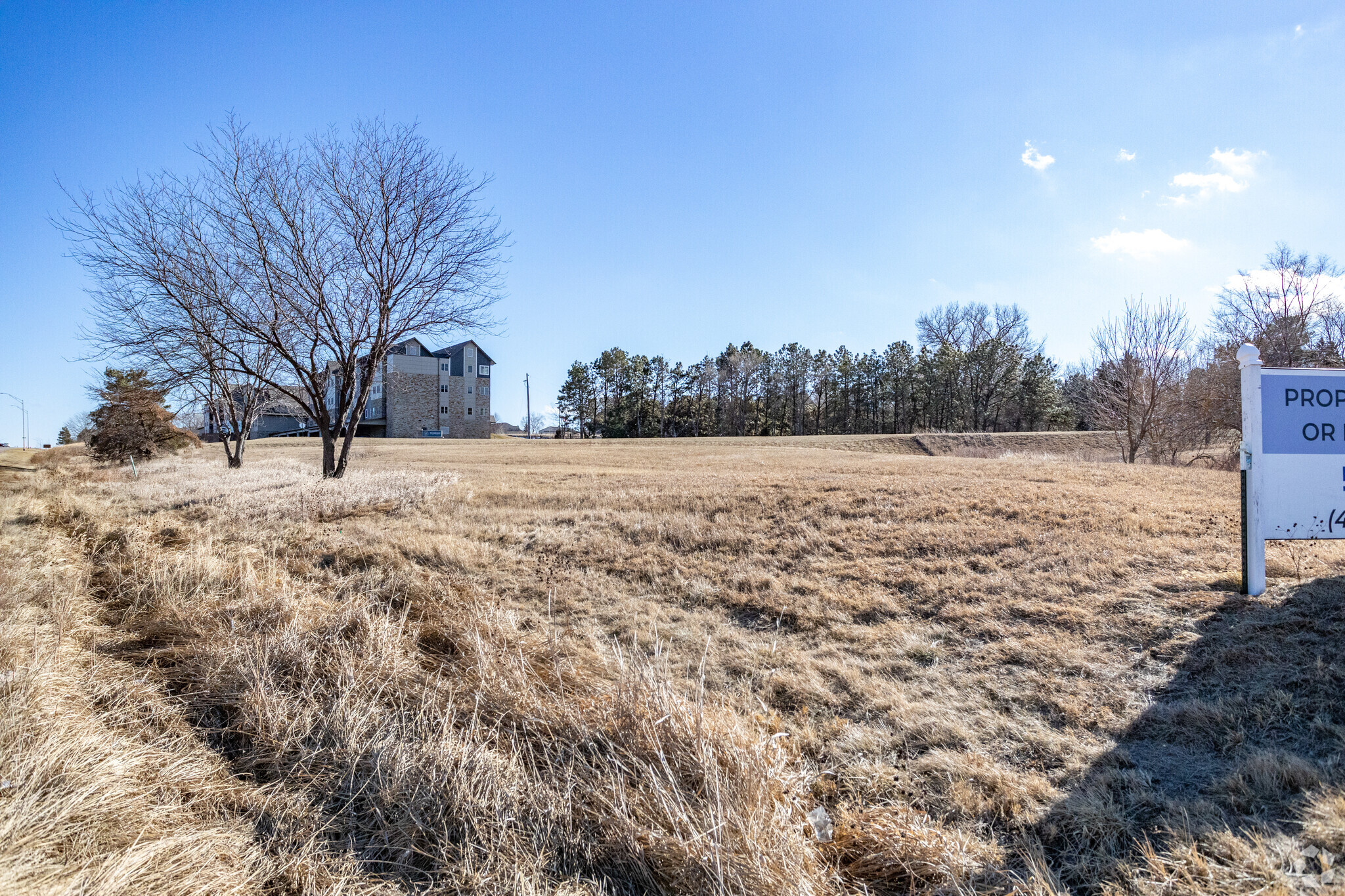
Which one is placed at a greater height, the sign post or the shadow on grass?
the sign post

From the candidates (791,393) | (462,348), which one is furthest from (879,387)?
(462,348)

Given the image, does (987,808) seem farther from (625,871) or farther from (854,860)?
(625,871)

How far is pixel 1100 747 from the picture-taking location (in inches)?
128

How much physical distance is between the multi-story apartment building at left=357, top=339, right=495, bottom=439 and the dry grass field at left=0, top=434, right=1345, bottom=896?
173 feet

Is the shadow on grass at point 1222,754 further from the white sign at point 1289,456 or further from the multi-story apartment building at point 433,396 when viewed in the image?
the multi-story apartment building at point 433,396

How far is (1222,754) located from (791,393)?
2476 inches

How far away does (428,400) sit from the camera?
58.7 metres

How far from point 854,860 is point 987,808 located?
74cm

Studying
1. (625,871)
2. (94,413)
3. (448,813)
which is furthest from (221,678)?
(94,413)

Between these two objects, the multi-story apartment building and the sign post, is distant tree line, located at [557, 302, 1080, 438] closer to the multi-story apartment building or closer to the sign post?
the multi-story apartment building

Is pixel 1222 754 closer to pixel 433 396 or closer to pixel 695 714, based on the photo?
pixel 695 714

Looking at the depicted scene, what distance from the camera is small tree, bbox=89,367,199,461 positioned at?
18516mm

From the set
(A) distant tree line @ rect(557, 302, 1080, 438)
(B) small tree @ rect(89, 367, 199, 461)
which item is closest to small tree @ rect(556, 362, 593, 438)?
(A) distant tree line @ rect(557, 302, 1080, 438)

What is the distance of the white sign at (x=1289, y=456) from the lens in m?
4.67
